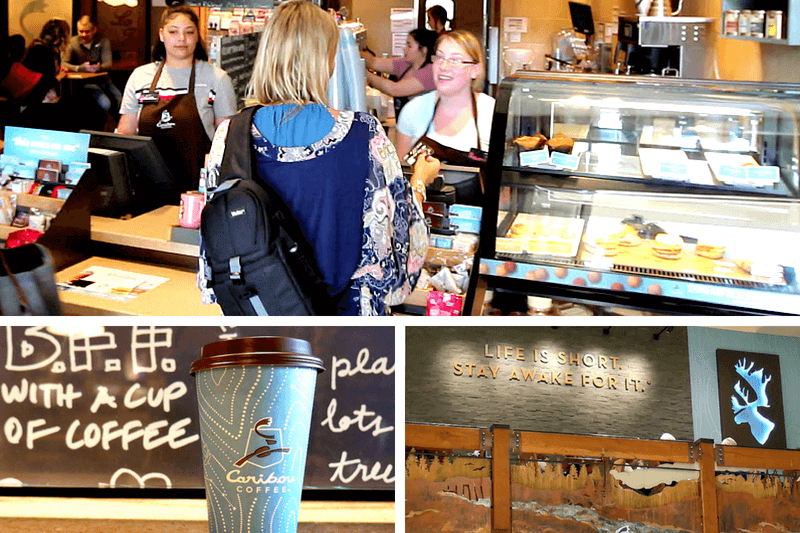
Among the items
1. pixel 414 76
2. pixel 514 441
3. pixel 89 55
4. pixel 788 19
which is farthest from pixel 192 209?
pixel 89 55

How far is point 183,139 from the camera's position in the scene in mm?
3838

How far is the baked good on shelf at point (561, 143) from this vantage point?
2900 mm

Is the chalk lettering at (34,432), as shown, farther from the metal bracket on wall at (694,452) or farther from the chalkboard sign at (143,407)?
the metal bracket on wall at (694,452)

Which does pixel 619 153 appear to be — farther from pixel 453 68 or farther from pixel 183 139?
pixel 183 139

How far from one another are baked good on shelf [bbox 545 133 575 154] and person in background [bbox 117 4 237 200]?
5.21 ft

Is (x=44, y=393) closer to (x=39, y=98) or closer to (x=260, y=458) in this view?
(x=260, y=458)

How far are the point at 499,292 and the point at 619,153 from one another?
0.70 m

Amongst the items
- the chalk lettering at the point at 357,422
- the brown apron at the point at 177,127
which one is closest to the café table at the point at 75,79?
the brown apron at the point at 177,127

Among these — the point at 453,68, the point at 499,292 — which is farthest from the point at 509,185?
the point at 453,68

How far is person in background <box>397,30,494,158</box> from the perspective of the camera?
11.3 feet

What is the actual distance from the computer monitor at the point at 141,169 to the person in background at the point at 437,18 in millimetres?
5447

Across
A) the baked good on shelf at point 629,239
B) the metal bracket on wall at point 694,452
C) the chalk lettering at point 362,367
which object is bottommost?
the metal bracket on wall at point 694,452

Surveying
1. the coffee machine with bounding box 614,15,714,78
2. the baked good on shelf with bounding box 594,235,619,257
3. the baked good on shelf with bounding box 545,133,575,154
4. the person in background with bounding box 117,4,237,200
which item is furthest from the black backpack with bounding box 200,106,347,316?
the coffee machine with bounding box 614,15,714,78

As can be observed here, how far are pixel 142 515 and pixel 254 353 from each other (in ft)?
1.90
